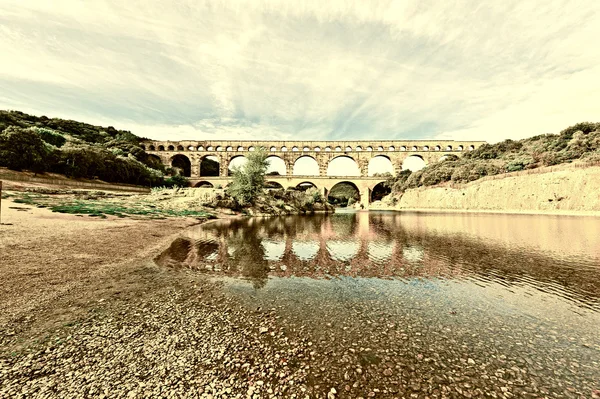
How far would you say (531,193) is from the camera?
40469mm

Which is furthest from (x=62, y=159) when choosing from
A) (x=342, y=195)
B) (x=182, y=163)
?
(x=342, y=195)

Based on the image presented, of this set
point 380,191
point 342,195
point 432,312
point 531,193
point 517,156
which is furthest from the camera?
point 342,195

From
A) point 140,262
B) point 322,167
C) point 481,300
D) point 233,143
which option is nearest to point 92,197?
point 140,262

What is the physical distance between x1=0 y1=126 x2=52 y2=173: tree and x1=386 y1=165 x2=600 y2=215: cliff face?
7106cm

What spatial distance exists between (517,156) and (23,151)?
8590cm

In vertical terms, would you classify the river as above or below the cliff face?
below

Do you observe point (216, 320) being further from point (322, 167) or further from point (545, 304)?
point (322, 167)

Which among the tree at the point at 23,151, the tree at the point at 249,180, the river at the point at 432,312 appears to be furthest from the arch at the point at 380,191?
the tree at the point at 23,151

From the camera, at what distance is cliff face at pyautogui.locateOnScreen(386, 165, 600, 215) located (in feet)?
112

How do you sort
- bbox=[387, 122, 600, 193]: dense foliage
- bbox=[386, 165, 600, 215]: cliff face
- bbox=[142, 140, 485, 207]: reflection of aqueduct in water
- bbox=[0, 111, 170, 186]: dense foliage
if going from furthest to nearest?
bbox=[142, 140, 485, 207]: reflection of aqueduct in water, bbox=[387, 122, 600, 193]: dense foliage, bbox=[386, 165, 600, 215]: cliff face, bbox=[0, 111, 170, 186]: dense foliage

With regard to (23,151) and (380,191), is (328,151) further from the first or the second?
(23,151)

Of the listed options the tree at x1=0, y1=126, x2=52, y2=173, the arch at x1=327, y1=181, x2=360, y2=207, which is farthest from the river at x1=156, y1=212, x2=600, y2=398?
the arch at x1=327, y1=181, x2=360, y2=207

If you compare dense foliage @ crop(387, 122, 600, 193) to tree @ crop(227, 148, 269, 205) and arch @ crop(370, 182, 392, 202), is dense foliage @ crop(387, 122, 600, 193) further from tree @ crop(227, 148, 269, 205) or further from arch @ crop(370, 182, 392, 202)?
tree @ crop(227, 148, 269, 205)

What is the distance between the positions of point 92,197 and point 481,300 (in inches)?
1469
